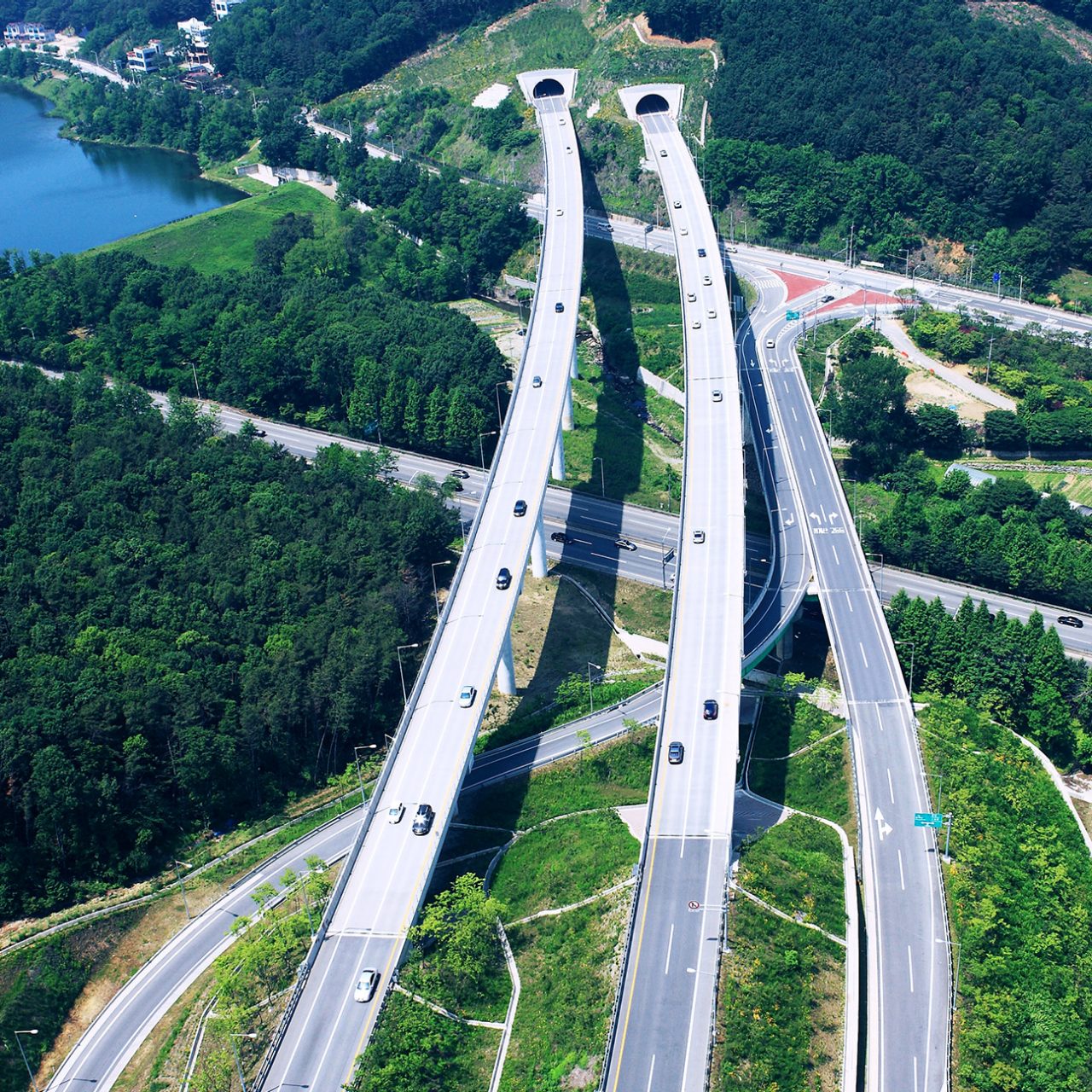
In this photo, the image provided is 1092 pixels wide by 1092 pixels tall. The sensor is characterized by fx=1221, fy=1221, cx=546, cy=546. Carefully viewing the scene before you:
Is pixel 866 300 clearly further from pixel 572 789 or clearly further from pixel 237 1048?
pixel 237 1048

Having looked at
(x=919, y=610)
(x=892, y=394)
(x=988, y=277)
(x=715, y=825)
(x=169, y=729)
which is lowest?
(x=169, y=729)

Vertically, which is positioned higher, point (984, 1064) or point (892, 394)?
point (892, 394)

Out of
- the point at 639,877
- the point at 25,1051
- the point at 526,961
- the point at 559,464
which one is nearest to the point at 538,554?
the point at 559,464

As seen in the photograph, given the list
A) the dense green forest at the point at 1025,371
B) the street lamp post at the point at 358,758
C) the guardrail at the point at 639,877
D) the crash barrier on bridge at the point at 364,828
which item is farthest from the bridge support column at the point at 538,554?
the dense green forest at the point at 1025,371

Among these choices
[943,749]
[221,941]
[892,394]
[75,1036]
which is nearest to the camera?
[75,1036]

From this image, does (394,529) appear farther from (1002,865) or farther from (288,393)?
(1002,865)

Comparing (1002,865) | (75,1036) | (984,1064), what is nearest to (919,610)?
(1002,865)

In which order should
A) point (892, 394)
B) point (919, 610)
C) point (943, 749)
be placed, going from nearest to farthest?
point (943, 749), point (919, 610), point (892, 394)
